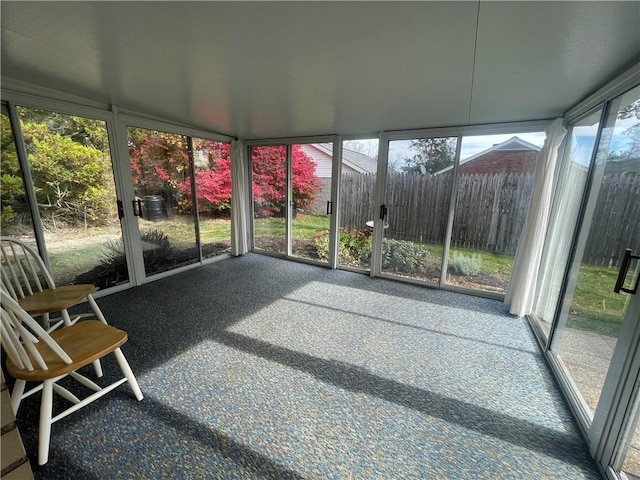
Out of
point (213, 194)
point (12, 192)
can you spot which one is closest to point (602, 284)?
point (213, 194)

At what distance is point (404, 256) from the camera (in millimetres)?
3732

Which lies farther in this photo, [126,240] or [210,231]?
[210,231]

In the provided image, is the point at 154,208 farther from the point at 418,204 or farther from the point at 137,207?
the point at 418,204

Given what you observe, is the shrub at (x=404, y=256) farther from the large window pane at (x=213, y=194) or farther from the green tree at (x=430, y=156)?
the large window pane at (x=213, y=194)

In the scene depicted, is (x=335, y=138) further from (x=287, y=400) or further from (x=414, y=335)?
(x=287, y=400)

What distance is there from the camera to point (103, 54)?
1562mm

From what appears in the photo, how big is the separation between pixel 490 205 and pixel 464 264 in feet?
2.63

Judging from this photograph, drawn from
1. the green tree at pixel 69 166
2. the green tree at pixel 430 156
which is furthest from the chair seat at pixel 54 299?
the green tree at pixel 430 156

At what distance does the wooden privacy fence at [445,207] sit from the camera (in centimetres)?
297

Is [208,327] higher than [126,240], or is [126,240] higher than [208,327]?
[126,240]

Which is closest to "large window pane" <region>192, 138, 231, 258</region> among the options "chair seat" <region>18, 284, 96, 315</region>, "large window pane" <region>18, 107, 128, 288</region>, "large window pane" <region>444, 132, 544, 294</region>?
"large window pane" <region>18, 107, 128, 288</region>

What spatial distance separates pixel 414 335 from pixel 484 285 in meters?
1.55

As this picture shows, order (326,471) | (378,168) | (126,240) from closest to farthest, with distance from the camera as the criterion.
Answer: (326,471) < (126,240) < (378,168)

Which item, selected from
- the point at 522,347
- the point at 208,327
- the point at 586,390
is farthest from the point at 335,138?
the point at 586,390
